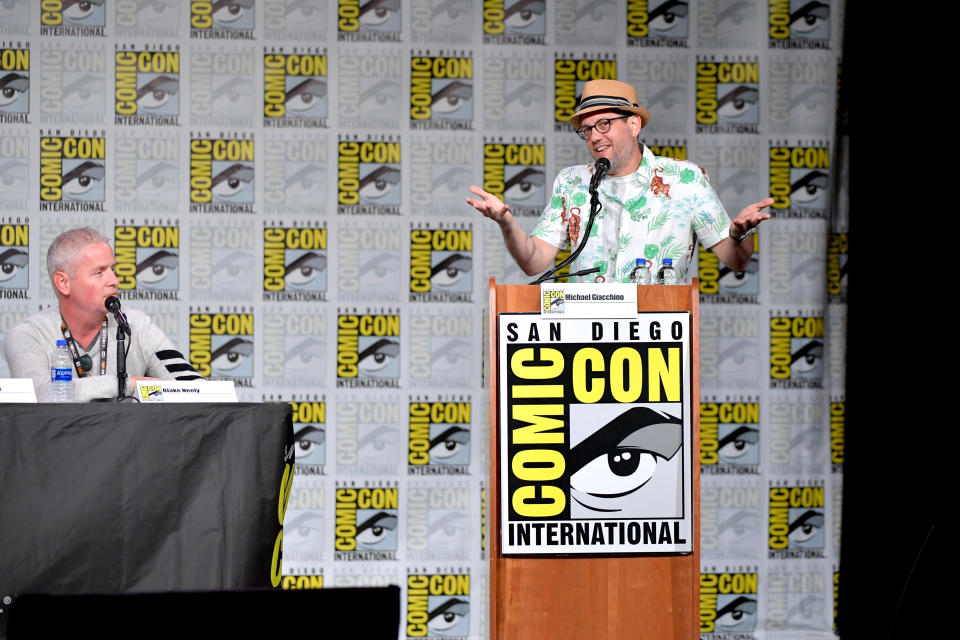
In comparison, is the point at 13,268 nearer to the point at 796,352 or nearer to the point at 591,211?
the point at 591,211

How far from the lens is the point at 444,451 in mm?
3715

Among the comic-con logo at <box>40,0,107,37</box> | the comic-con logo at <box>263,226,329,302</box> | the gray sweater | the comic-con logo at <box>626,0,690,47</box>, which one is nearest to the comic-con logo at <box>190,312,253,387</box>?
the comic-con logo at <box>263,226,329,302</box>

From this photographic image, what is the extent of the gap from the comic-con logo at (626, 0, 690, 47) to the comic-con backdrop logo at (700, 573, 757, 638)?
6.89 feet

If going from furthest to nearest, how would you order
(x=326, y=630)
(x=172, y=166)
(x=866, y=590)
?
(x=172, y=166) → (x=866, y=590) → (x=326, y=630)

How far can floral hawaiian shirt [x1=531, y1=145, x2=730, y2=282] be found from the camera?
2682 mm

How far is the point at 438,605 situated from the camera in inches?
146

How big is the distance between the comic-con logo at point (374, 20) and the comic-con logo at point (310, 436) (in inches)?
56.6

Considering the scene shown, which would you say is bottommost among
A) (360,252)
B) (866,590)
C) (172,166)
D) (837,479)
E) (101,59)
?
(866,590)

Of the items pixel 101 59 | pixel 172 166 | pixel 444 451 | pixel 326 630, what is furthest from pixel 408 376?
pixel 326 630

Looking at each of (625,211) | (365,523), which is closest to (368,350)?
(365,523)

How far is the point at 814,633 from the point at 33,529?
2.97 metres

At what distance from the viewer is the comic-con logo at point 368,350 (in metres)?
3.70

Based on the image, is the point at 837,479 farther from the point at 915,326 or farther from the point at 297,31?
the point at 297,31

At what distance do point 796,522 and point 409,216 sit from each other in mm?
1941
